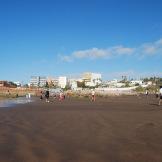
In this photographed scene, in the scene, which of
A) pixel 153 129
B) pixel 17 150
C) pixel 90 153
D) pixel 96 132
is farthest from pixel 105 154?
pixel 153 129

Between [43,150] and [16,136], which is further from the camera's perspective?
[16,136]

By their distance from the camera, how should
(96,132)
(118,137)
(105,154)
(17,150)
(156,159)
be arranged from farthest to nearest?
1. (96,132)
2. (118,137)
3. (17,150)
4. (105,154)
5. (156,159)

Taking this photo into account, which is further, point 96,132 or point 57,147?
point 96,132

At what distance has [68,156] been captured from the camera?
6676mm

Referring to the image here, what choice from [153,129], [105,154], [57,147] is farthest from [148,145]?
[153,129]

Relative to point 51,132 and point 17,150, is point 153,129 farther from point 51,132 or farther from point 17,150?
point 17,150

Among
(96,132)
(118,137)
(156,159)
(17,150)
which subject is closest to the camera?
(156,159)

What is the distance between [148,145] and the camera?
7766mm

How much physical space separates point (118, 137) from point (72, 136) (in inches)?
50.8

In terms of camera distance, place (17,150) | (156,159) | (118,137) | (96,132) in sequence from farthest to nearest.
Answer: (96,132) < (118,137) < (17,150) < (156,159)

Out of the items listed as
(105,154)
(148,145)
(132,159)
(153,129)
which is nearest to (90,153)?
(105,154)

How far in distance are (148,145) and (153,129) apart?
9.74ft

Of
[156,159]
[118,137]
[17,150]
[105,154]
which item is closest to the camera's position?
[156,159]

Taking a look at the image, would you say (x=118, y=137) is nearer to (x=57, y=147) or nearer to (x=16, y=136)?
(x=57, y=147)
